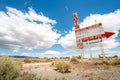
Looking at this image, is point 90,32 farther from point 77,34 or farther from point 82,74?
point 82,74

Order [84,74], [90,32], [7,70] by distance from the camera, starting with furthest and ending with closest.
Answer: [90,32] → [84,74] → [7,70]

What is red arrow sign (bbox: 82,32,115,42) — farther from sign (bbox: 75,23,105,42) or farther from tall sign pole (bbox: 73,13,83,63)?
tall sign pole (bbox: 73,13,83,63)

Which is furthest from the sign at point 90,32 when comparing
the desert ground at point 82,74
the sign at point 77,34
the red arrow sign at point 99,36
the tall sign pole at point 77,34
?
the desert ground at point 82,74

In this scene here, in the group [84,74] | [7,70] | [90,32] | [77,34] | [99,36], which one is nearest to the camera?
[7,70]

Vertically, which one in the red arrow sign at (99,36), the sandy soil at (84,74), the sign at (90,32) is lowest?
the sandy soil at (84,74)

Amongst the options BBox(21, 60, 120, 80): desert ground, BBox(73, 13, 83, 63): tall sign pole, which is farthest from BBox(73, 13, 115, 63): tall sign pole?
BBox(21, 60, 120, 80): desert ground

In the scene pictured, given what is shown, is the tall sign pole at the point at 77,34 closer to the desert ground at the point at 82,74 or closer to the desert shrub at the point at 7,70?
the desert ground at the point at 82,74

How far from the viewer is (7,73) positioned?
768 cm

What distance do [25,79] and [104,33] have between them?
15.6 meters

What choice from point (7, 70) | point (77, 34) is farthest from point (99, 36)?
point (7, 70)

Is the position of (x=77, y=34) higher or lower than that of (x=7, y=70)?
higher

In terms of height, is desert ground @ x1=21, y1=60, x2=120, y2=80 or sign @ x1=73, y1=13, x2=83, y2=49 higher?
sign @ x1=73, y1=13, x2=83, y2=49

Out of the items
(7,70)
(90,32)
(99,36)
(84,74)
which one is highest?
(90,32)

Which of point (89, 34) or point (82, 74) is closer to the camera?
point (82, 74)
